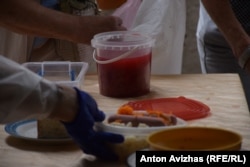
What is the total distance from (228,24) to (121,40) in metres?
0.44

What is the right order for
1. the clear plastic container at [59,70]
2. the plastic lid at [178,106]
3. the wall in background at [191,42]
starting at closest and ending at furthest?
the plastic lid at [178,106] → the clear plastic container at [59,70] → the wall in background at [191,42]

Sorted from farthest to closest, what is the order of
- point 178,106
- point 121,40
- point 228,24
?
point 228,24, point 121,40, point 178,106

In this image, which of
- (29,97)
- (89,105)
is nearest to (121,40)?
(89,105)

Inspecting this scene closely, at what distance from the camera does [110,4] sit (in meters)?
2.26

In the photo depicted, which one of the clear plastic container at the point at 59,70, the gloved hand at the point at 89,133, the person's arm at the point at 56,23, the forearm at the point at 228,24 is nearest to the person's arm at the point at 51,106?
the gloved hand at the point at 89,133

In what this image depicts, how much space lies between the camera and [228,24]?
221cm

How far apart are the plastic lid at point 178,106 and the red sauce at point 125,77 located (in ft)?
0.28

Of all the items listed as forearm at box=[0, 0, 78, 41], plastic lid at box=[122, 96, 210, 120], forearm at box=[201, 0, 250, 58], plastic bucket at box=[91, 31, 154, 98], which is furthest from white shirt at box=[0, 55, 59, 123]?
forearm at box=[201, 0, 250, 58]

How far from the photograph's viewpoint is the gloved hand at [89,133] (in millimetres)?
1320

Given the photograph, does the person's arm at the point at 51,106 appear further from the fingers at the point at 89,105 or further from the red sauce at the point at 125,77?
the red sauce at the point at 125,77

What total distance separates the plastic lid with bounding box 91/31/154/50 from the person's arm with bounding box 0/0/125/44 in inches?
1.9

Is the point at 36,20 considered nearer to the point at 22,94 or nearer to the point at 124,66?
the point at 124,66

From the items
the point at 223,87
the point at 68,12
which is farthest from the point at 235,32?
the point at 68,12

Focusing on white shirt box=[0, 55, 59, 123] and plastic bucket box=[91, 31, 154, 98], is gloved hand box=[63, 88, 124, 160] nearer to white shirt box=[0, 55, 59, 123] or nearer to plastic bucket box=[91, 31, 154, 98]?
white shirt box=[0, 55, 59, 123]
